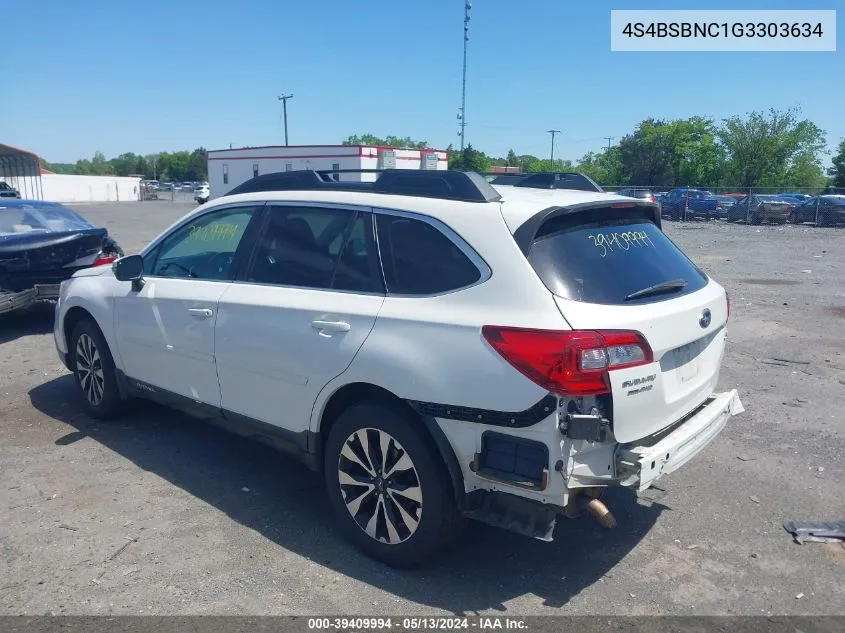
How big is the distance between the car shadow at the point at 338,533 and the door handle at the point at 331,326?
3.89ft

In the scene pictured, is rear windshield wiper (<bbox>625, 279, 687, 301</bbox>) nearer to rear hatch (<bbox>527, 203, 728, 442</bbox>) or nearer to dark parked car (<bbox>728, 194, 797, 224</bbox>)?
rear hatch (<bbox>527, 203, 728, 442</bbox>)

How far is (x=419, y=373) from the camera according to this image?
10.8 ft

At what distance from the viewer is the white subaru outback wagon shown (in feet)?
10.1

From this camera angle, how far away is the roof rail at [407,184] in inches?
141

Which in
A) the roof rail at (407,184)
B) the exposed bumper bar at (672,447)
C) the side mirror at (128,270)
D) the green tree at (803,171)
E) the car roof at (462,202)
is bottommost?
the exposed bumper bar at (672,447)

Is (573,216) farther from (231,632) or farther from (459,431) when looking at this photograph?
(231,632)

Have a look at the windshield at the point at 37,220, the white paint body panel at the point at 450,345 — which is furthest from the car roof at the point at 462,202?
the windshield at the point at 37,220

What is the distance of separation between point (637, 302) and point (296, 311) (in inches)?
70.2

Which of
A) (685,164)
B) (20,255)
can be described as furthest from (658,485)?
(685,164)

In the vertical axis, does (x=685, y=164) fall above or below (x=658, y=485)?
above

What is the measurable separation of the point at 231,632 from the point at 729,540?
8.77ft

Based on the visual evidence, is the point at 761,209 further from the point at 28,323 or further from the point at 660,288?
the point at 660,288

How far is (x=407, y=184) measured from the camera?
3.83m

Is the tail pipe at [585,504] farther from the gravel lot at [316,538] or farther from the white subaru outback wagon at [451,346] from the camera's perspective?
the gravel lot at [316,538]
